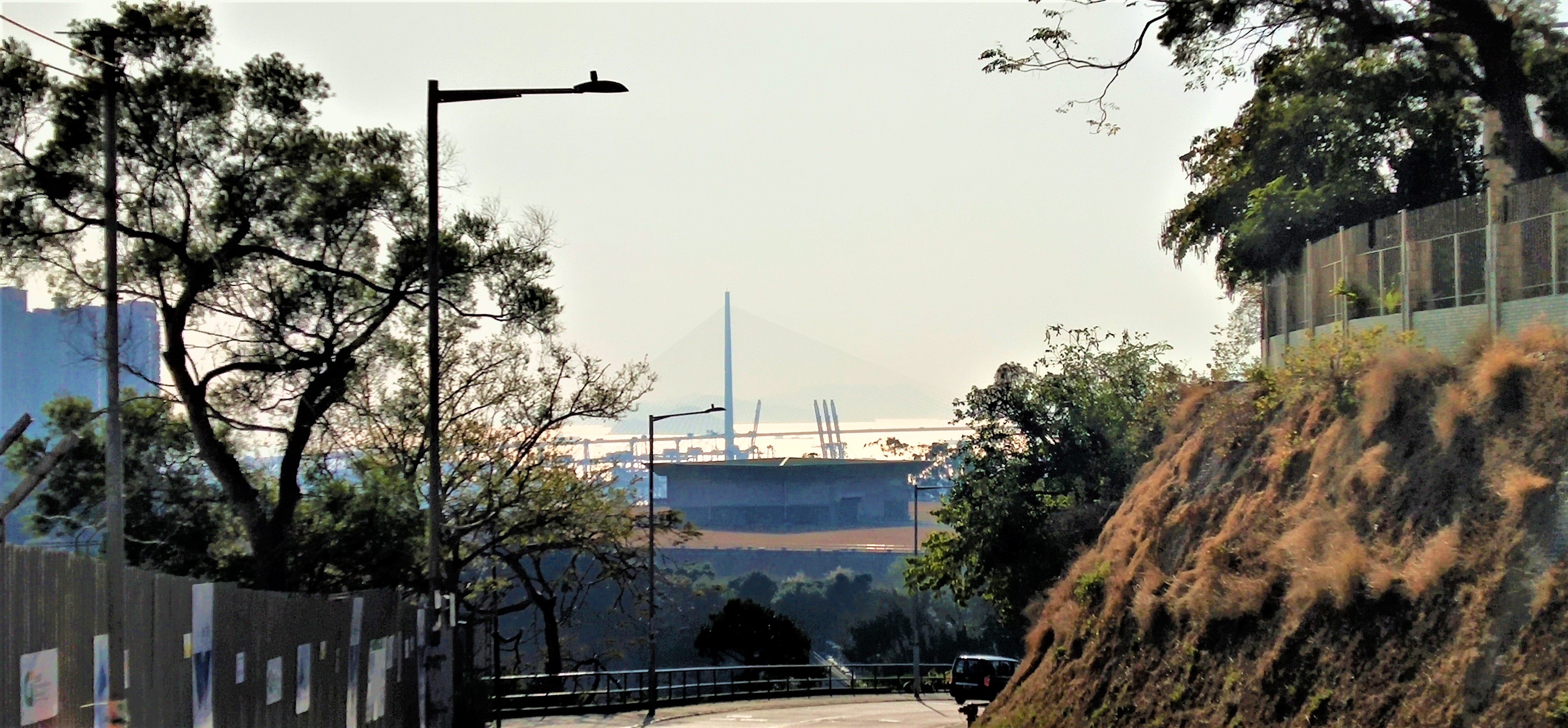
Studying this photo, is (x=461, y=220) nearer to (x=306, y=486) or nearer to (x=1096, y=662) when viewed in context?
(x=306, y=486)

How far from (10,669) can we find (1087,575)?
2189 cm

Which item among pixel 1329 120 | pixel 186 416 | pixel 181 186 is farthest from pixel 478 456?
pixel 1329 120

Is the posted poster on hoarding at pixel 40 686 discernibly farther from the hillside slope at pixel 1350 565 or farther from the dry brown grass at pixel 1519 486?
the dry brown grass at pixel 1519 486

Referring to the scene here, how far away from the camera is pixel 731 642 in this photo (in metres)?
68.1

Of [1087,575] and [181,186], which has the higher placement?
[181,186]

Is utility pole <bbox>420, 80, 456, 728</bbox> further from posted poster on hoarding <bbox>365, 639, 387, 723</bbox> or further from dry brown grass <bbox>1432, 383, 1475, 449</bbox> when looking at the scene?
dry brown grass <bbox>1432, 383, 1475, 449</bbox>

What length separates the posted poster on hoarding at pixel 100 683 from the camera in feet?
35.8

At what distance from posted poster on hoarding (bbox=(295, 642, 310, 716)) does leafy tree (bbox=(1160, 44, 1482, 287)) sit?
68.8ft

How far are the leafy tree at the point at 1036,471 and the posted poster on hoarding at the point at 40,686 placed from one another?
4050 centimetres

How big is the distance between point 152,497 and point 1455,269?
92.4 feet

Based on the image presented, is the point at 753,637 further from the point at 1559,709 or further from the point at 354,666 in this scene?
the point at 1559,709

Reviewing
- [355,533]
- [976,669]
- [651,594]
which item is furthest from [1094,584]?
[651,594]

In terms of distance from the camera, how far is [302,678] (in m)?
17.6

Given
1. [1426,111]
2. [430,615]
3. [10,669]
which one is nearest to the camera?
[10,669]
